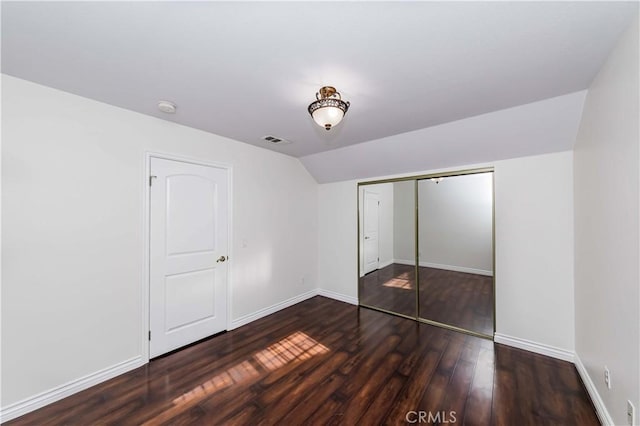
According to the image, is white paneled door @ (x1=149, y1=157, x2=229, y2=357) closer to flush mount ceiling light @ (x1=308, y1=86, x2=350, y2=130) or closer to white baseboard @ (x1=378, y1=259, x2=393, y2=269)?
flush mount ceiling light @ (x1=308, y1=86, x2=350, y2=130)

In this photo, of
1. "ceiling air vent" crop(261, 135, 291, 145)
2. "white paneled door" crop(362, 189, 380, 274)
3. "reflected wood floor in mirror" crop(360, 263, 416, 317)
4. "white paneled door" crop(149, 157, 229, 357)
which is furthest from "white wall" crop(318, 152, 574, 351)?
"white paneled door" crop(149, 157, 229, 357)

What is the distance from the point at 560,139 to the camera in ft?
8.08

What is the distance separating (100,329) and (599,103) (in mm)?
4473

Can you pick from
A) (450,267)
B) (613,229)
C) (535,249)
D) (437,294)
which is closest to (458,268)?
(450,267)

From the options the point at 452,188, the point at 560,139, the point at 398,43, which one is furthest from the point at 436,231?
the point at 398,43

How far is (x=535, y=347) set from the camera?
2662 mm

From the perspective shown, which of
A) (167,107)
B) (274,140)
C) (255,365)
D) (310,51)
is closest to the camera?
(310,51)

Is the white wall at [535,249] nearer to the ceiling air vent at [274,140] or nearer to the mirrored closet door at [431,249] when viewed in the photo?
the mirrored closet door at [431,249]

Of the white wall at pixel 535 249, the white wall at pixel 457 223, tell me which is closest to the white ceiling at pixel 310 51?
the white wall at pixel 535 249

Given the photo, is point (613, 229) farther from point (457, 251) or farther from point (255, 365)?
point (255, 365)

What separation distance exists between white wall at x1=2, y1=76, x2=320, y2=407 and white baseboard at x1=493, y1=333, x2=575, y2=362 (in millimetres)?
3986

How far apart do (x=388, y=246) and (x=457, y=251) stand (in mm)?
1027

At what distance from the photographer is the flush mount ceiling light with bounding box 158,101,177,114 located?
2.24m

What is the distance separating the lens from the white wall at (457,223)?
3076 millimetres
